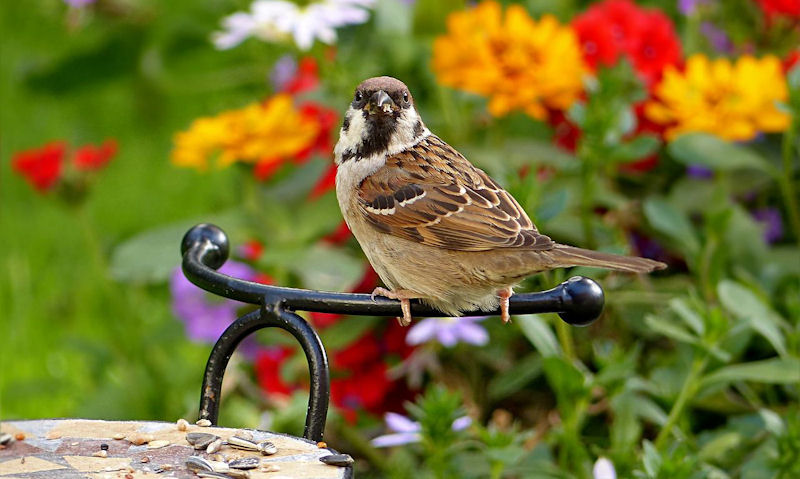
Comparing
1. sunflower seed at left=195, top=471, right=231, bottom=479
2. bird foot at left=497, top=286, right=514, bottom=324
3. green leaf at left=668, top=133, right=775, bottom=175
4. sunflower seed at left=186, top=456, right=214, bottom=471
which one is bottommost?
sunflower seed at left=195, top=471, right=231, bottom=479

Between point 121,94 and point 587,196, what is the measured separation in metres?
3.65

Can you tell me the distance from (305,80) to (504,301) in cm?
194

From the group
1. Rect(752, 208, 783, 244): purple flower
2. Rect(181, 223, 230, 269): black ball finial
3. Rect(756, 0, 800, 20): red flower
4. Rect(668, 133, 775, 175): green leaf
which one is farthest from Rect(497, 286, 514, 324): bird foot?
Rect(756, 0, 800, 20): red flower

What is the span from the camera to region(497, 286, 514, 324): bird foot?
1695mm

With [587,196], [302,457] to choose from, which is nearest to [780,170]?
[587,196]

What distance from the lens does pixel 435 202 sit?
2.08 meters

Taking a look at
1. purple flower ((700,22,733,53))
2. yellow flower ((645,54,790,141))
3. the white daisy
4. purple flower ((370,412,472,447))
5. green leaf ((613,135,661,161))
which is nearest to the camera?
purple flower ((370,412,472,447))

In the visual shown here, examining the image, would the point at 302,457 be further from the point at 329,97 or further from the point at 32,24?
the point at 32,24

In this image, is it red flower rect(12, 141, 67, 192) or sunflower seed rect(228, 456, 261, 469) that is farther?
red flower rect(12, 141, 67, 192)

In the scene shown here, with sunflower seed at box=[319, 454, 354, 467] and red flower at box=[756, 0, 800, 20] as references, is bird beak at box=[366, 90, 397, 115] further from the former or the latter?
red flower at box=[756, 0, 800, 20]

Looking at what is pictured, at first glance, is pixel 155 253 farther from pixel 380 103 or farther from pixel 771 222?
pixel 771 222

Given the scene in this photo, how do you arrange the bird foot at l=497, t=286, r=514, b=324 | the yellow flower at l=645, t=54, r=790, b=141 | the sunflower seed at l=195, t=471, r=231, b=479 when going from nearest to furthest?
1. the sunflower seed at l=195, t=471, r=231, b=479
2. the bird foot at l=497, t=286, r=514, b=324
3. the yellow flower at l=645, t=54, r=790, b=141

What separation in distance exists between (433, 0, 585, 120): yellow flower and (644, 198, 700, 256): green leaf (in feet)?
1.23

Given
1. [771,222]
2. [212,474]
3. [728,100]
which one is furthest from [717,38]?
[212,474]
